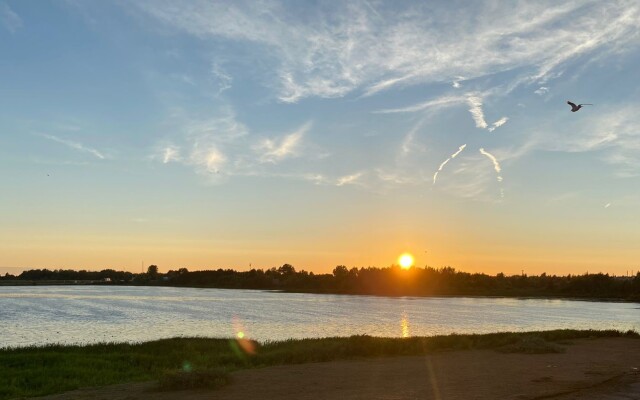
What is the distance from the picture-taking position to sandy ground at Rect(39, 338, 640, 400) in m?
21.1

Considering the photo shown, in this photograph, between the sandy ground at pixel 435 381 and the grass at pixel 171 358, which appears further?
the grass at pixel 171 358

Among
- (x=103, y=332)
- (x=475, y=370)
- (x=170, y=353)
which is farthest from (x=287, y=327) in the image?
(x=475, y=370)

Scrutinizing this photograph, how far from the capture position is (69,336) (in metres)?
53.8

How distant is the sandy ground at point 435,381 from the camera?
832 inches

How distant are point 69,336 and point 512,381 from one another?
4378cm

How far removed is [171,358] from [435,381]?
18.1 metres

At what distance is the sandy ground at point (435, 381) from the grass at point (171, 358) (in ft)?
5.51

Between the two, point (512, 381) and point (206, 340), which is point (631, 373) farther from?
point (206, 340)

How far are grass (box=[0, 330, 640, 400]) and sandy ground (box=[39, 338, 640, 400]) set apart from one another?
1.68 meters

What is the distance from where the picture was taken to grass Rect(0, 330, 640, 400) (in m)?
25.6

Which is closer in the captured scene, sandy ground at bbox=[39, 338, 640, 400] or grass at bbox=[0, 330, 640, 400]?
sandy ground at bbox=[39, 338, 640, 400]

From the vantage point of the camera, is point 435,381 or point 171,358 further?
point 171,358

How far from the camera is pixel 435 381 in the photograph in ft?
79.0

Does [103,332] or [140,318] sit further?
[140,318]
